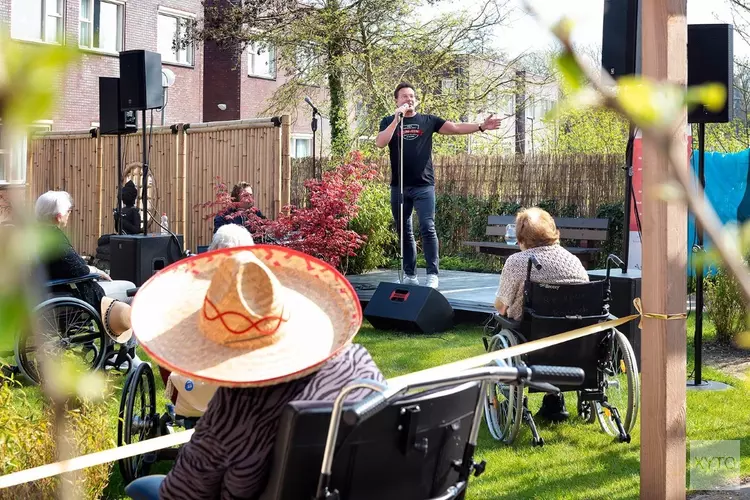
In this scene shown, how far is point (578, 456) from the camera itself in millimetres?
4406

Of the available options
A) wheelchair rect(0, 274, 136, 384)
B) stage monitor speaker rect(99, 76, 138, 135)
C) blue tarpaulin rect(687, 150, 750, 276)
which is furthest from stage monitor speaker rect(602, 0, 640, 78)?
stage monitor speaker rect(99, 76, 138, 135)

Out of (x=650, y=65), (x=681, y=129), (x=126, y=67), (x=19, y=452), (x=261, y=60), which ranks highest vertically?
(x=261, y=60)

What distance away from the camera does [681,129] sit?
3.21 meters

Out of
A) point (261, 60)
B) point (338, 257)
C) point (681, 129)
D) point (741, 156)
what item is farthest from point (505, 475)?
point (261, 60)

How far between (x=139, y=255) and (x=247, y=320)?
707 centimetres

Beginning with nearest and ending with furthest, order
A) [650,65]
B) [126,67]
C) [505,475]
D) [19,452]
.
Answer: [19,452] < [650,65] < [505,475] < [126,67]

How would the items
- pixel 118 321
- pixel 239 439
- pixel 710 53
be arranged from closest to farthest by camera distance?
pixel 239 439
pixel 118 321
pixel 710 53

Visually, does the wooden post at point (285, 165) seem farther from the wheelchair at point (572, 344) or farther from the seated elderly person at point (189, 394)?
the seated elderly person at point (189, 394)

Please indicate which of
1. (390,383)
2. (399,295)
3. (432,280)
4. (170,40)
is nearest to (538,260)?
(390,383)

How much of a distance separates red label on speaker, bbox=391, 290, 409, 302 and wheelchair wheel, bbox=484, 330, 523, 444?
112 inches

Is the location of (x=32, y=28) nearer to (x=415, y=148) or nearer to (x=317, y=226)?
(x=415, y=148)

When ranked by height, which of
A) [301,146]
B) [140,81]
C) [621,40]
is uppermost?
[301,146]

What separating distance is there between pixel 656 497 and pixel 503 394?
1.28m

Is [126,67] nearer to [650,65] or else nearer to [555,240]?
[555,240]
